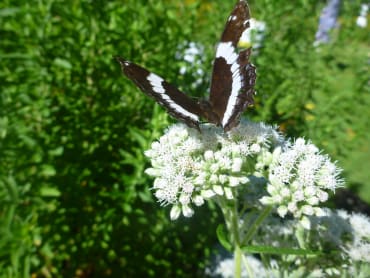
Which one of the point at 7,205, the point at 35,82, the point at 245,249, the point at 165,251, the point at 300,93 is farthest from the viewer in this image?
the point at 300,93

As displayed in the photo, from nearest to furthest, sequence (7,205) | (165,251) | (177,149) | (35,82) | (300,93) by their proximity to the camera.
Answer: (177,149) → (7,205) → (35,82) → (165,251) → (300,93)

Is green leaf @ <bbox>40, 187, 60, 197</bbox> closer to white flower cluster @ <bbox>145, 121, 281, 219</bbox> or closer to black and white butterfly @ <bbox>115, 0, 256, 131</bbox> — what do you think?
white flower cluster @ <bbox>145, 121, 281, 219</bbox>

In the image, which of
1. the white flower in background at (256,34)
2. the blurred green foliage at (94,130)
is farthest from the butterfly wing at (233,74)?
the white flower in background at (256,34)

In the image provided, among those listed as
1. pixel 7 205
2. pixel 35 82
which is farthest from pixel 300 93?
pixel 7 205

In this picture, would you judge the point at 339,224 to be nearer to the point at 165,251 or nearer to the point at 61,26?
the point at 165,251

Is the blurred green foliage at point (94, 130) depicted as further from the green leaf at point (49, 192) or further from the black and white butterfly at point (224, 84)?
the black and white butterfly at point (224, 84)

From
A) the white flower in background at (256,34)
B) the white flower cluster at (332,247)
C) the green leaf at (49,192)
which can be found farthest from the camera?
the white flower in background at (256,34)

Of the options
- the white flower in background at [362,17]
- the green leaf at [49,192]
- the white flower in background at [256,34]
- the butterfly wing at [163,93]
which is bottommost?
the green leaf at [49,192]
